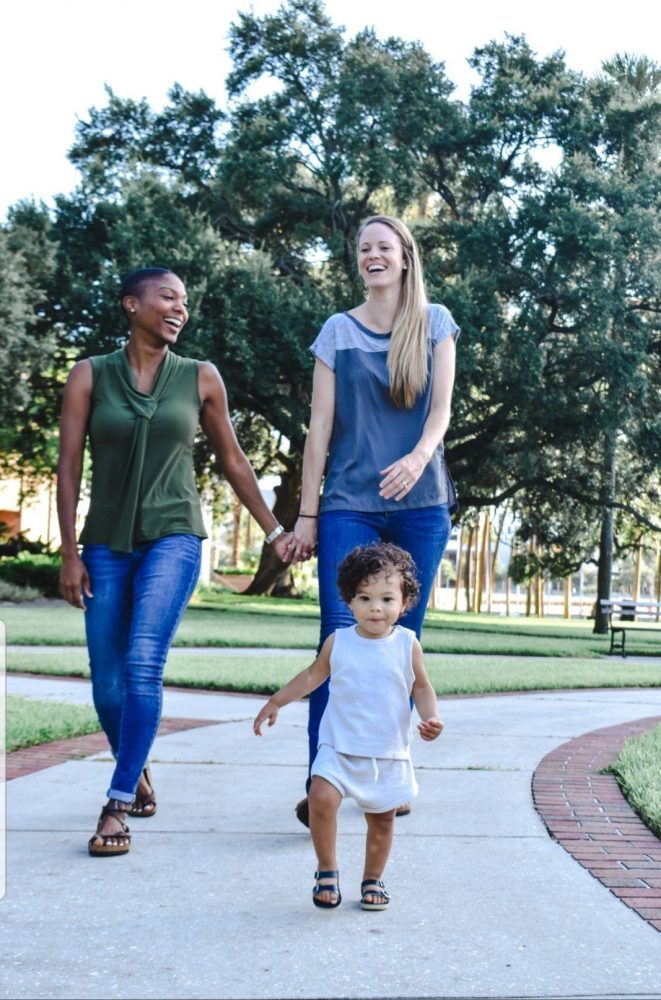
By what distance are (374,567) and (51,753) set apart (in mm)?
3048

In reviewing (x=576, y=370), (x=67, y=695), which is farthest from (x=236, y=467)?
(x=576, y=370)

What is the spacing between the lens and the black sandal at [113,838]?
3.67m

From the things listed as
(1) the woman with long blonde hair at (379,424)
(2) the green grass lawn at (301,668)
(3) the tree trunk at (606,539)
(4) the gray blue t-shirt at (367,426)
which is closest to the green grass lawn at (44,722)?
(2) the green grass lawn at (301,668)

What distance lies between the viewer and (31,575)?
28.9 meters

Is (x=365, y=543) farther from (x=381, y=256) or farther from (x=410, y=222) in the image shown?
(x=410, y=222)

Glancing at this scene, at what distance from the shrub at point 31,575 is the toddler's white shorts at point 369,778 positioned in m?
26.4

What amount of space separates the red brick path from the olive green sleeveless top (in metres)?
1.58

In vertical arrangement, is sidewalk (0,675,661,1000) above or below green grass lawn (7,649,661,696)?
below

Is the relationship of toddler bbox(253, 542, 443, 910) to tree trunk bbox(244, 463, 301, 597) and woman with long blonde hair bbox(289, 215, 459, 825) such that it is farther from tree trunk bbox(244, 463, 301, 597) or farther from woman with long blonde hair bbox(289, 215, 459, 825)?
tree trunk bbox(244, 463, 301, 597)

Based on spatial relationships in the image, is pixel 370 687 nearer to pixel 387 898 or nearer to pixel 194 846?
pixel 387 898

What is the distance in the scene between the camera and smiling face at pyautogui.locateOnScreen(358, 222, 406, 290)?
408 centimetres

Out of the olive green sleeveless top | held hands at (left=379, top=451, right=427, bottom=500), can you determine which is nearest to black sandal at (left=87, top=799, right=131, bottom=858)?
the olive green sleeveless top

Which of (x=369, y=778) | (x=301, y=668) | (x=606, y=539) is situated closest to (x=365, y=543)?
(x=369, y=778)

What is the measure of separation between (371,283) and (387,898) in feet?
6.90
